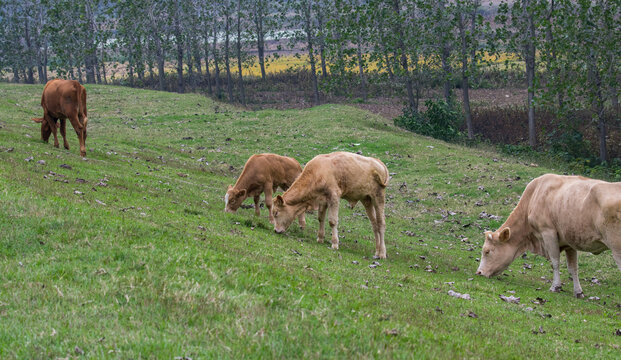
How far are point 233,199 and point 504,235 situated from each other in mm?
7586

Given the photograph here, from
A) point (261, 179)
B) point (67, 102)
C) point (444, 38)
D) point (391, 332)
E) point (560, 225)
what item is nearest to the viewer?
point (391, 332)

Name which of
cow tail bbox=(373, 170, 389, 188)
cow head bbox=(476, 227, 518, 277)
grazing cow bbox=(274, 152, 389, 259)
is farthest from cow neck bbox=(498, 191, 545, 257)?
grazing cow bbox=(274, 152, 389, 259)

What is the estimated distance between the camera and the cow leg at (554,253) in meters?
13.3

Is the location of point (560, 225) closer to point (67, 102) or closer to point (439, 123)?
point (67, 102)

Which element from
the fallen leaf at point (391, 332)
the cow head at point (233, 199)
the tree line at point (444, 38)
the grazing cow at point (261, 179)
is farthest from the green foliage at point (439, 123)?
the fallen leaf at point (391, 332)

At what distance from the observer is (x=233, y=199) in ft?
55.8

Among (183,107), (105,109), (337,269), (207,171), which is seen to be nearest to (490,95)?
(183,107)

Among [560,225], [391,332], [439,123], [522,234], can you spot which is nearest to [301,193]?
[522,234]

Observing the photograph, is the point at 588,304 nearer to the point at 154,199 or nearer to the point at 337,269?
the point at 337,269

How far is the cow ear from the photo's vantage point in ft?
47.0

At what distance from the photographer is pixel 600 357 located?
7.90 metres

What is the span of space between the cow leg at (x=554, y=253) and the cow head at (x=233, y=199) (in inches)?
325

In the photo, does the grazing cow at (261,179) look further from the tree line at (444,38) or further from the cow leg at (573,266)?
the tree line at (444,38)

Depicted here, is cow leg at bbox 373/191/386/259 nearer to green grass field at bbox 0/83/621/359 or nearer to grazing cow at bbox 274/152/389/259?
grazing cow at bbox 274/152/389/259
